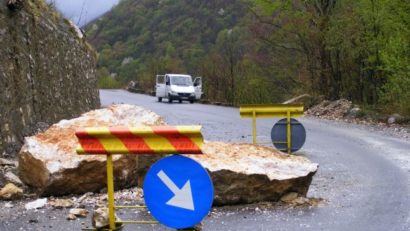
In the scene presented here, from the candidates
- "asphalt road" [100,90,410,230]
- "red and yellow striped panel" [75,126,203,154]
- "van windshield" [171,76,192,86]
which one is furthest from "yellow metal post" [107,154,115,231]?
"van windshield" [171,76,192,86]

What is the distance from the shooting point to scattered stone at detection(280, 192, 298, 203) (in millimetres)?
7660

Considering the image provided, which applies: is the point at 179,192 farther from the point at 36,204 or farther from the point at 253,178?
the point at 36,204

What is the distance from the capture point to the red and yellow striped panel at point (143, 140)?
195 inches

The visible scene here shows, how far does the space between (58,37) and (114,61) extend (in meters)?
65.5

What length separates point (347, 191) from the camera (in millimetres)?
8586

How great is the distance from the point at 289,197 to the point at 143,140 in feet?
10.5

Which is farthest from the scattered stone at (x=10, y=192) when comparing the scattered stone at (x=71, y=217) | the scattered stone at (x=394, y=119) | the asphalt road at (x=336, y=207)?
the scattered stone at (x=394, y=119)

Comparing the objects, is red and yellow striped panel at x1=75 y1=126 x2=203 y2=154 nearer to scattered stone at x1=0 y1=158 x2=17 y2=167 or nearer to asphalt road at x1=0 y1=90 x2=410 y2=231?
asphalt road at x1=0 y1=90 x2=410 y2=231

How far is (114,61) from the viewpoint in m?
78.7

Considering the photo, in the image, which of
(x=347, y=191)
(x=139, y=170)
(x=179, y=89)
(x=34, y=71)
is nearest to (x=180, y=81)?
(x=179, y=89)

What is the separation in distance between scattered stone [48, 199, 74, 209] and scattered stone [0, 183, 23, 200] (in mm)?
573

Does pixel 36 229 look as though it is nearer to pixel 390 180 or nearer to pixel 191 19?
pixel 390 180

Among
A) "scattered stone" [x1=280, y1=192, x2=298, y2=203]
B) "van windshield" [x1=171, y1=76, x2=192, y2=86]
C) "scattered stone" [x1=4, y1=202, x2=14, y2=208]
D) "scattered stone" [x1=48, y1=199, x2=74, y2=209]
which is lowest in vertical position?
"scattered stone" [x1=280, y1=192, x2=298, y2=203]

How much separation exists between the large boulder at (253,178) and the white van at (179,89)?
96.3 ft
